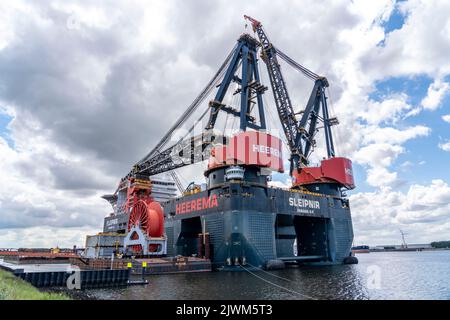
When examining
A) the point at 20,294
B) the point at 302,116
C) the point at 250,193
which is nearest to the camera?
the point at 20,294

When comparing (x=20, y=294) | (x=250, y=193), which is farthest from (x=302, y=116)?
(x=20, y=294)

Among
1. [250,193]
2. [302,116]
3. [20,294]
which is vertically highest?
[302,116]

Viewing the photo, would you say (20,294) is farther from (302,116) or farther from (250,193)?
(302,116)

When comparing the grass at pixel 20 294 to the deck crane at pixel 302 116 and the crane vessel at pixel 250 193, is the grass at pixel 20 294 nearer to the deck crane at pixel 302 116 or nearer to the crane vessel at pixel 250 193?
the crane vessel at pixel 250 193

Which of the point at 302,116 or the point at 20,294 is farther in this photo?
the point at 302,116

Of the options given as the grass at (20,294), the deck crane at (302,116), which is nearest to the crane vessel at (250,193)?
the deck crane at (302,116)

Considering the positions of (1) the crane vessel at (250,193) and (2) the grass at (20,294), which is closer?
(2) the grass at (20,294)

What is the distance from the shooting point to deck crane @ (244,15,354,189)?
61.3 meters

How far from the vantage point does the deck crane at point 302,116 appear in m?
61.3

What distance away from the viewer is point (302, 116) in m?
65.3

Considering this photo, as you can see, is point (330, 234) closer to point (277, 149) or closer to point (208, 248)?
point (277, 149)

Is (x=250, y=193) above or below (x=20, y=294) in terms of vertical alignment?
above

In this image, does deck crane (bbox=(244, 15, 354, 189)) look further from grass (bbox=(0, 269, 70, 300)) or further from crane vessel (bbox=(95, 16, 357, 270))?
grass (bbox=(0, 269, 70, 300))

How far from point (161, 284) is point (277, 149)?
27309mm
